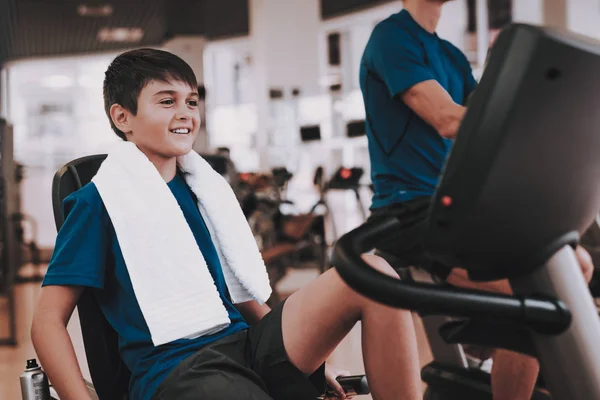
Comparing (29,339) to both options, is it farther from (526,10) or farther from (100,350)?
(526,10)

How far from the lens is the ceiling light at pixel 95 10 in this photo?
37.6 ft

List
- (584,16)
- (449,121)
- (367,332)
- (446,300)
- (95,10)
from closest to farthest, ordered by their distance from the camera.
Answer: (446,300)
(367,332)
(449,121)
(584,16)
(95,10)

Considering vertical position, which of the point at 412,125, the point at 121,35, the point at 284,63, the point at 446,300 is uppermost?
the point at 121,35

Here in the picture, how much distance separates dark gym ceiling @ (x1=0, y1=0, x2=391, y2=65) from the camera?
11266mm

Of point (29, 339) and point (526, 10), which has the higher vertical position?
point (526, 10)

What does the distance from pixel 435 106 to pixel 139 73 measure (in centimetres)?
63

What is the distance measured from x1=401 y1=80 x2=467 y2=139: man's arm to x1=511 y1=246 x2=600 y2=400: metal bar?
751mm

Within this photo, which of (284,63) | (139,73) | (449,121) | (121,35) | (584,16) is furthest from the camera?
(121,35)

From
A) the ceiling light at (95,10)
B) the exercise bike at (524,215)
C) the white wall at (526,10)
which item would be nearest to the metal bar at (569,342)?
the exercise bike at (524,215)

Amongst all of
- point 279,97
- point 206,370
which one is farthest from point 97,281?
point 279,97

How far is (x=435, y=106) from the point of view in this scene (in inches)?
59.8

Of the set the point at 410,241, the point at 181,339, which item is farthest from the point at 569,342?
the point at 410,241

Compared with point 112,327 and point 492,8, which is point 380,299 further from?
point 492,8

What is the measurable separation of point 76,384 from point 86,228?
26 cm
